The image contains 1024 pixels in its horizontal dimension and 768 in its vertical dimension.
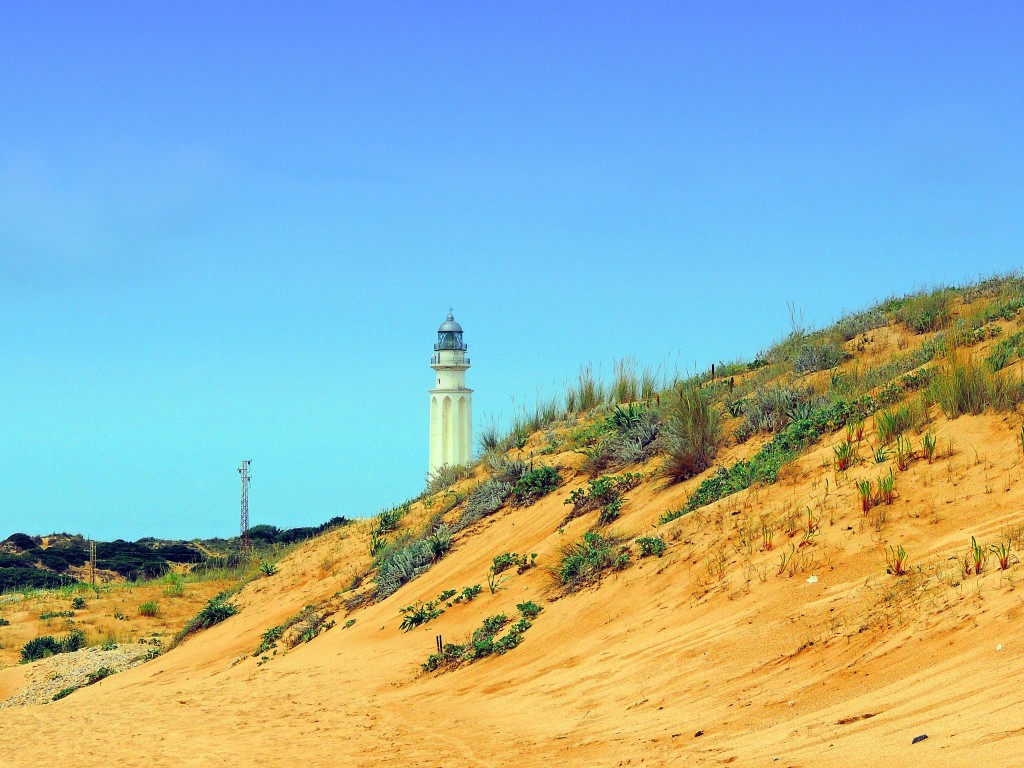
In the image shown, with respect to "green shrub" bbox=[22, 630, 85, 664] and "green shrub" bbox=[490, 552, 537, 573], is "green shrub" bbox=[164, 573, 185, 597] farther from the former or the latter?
"green shrub" bbox=[490, 552, 537, 573]

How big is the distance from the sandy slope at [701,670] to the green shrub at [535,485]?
2261 mm

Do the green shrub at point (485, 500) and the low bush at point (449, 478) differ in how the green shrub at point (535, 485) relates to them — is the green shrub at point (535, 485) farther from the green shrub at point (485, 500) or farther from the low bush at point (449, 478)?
the low bush at point (449, 478)

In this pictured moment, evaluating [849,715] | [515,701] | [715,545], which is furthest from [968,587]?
[515,701]

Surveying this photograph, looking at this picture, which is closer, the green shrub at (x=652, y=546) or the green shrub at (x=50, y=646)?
the green shrub at (x=652, y=546)

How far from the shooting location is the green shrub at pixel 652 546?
1219 cm

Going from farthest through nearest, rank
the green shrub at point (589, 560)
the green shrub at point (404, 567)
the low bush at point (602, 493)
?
the green shrub at point (404, 567), the low bush at point (602, 493), the green shrub at point (589, 560)

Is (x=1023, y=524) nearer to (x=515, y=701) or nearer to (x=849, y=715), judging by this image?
(x=849, y=715)

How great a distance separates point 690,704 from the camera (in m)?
8.70

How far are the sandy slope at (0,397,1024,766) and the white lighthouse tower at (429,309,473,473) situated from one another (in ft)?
124

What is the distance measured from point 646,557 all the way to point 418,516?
976cm

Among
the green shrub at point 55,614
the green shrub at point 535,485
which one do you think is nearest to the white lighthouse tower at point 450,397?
the green shrub at point 55,614

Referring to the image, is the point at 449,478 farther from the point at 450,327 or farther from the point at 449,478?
the point at 450,327

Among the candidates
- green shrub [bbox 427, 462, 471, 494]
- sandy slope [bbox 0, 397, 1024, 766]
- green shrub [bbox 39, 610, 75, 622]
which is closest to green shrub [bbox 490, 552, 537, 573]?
sandy slope [bbox 0, 397, 1024, 766]

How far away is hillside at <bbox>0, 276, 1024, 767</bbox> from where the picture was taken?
786 centimetres
